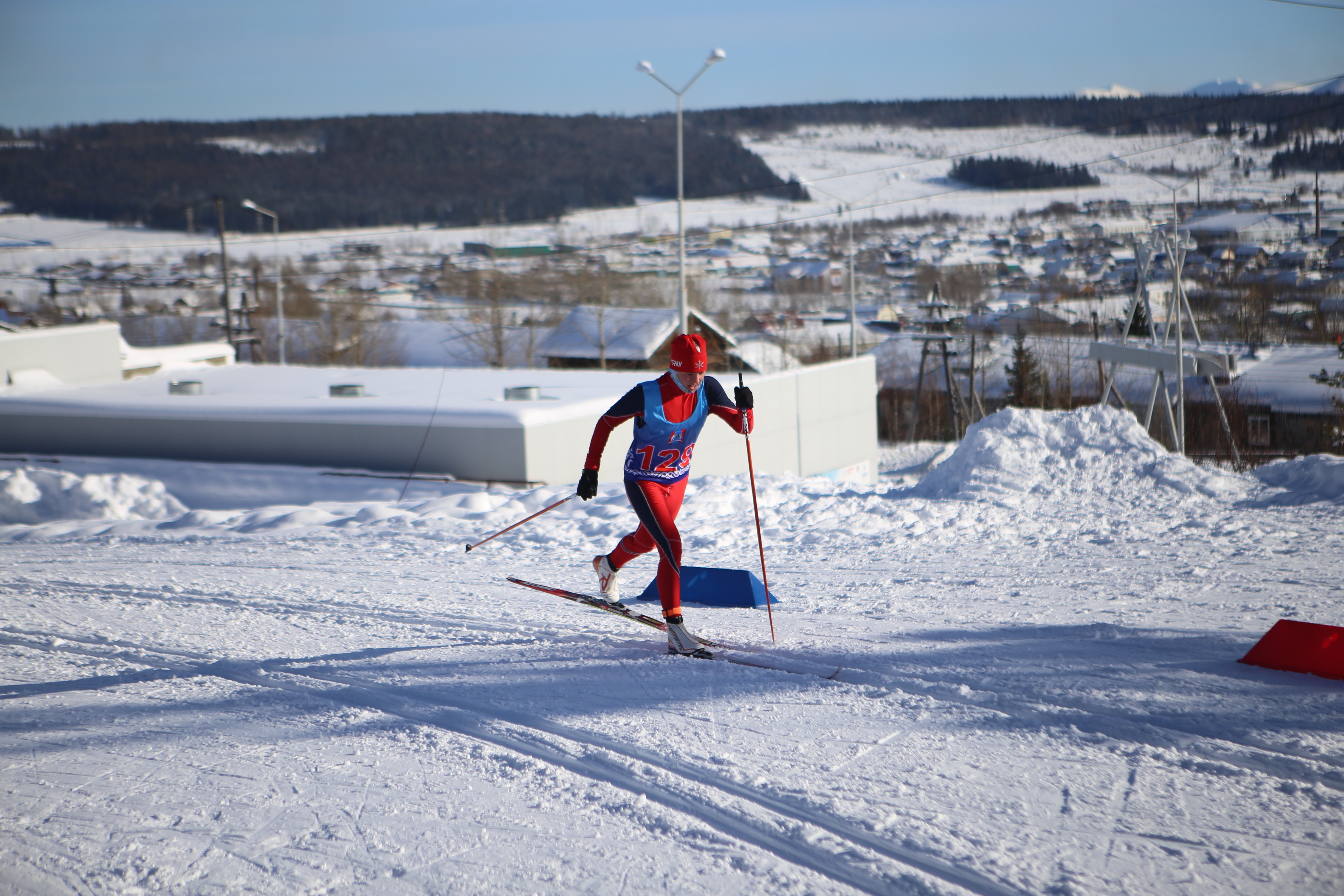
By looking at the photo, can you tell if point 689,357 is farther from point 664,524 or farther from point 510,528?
point 510,528

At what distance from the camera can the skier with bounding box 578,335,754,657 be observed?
19.2 ft

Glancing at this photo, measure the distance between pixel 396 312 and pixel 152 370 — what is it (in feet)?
102

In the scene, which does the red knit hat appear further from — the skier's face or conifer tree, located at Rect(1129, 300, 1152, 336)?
conifer tree, located at Rect(1129, 300, 1152, 336)

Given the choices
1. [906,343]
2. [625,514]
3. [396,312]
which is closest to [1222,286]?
[906,343]

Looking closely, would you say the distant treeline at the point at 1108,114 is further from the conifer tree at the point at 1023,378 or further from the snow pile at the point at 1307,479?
the snow pile at the point at 1307,479

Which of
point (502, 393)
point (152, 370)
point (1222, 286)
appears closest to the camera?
point (502, 393)

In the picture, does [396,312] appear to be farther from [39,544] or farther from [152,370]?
[39,544]

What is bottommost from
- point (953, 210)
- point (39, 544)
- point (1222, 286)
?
point (39, 544)

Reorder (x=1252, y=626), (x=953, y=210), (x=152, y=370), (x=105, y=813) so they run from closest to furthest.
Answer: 1. (x=105, y=813)
2. (x=1252, y=626)
3. (x=152, y=370)
4. (x=953, y=210)

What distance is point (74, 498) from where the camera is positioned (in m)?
14.2

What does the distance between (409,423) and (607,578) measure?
1031 centimetres

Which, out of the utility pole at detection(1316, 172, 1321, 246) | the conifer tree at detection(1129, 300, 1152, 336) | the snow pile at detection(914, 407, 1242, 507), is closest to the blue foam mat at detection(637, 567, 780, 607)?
the snow pile at detection(914, 407, 1242, 507)

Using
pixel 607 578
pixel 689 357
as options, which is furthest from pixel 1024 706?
pixel 607 578

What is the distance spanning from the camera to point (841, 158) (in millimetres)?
114312
